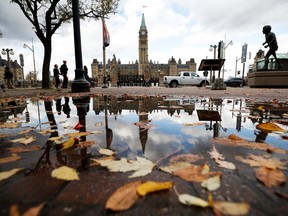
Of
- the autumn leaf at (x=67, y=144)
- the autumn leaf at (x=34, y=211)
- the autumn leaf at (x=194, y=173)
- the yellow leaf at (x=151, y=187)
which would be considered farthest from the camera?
the autumn leaf at (x=67, y=144)

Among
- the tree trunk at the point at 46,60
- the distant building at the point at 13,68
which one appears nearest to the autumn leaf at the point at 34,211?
the tree trunk at the point at 46,60

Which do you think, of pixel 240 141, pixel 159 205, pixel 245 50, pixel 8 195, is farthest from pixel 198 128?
pixel 245 50

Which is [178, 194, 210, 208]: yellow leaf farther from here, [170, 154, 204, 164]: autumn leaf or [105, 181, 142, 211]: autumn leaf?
[170, 154, 204, 164]: autumn leaf

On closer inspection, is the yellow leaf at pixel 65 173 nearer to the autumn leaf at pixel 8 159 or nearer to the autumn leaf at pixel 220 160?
the autumn leaf at pixel 8 159

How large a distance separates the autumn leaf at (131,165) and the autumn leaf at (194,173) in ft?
0.52

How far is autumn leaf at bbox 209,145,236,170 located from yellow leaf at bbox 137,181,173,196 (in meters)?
0.41

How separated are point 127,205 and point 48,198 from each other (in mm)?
342

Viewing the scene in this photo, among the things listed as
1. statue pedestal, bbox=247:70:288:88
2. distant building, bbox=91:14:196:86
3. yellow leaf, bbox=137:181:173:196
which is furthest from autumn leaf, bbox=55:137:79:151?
distant building, bbox=91:14:196:86

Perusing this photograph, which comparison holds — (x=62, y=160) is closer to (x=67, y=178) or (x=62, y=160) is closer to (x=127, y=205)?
(x=67, y=178)

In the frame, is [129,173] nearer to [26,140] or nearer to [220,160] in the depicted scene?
[220,160]

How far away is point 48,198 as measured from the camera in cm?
77

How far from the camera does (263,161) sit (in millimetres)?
1108

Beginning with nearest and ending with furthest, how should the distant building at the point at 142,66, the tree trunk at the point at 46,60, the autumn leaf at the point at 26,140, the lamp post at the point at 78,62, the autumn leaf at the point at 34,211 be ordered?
the autumn leaf at the point at 34,211 → the autumn leaf at the point at 26,140 → the lamp post at the point at 78,62 → the tree trunk at the point at 46,60 → the distant building at the point at 142,66

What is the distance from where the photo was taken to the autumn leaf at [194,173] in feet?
3.02
